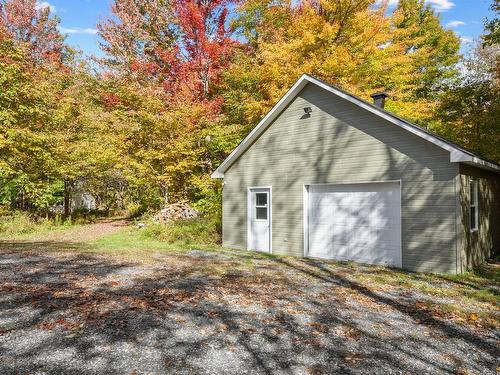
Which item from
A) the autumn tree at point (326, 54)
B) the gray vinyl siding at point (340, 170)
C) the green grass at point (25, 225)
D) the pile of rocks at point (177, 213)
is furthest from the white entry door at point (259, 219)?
the green grass at point (25, 225)

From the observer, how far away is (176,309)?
6.13m

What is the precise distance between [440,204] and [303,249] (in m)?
4.55

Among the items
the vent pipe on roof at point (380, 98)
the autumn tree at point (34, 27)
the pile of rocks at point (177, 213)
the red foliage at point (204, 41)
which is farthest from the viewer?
the autumn tree at point (34, 27)

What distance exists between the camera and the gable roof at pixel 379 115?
364 inches

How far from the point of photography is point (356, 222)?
11.3 metres

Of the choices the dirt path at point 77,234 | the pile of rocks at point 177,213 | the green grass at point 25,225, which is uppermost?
the pile of rocks at point 177,213

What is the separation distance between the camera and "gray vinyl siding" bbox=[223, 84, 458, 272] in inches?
382

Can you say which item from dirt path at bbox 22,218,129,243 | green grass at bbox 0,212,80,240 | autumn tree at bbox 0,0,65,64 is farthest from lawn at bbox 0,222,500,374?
autumn tree at bbox 0,0,65,64

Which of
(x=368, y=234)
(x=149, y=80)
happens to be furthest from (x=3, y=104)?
(x=368, y=234)

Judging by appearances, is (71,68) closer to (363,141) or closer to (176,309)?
(363,141)

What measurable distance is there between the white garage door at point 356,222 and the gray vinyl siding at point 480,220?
1580mm

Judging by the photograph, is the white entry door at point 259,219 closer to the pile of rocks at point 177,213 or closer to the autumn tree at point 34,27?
the pile of rocks at point 177,213

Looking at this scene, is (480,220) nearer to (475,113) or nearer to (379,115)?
(379,115)

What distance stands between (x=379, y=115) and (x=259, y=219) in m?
5.66
